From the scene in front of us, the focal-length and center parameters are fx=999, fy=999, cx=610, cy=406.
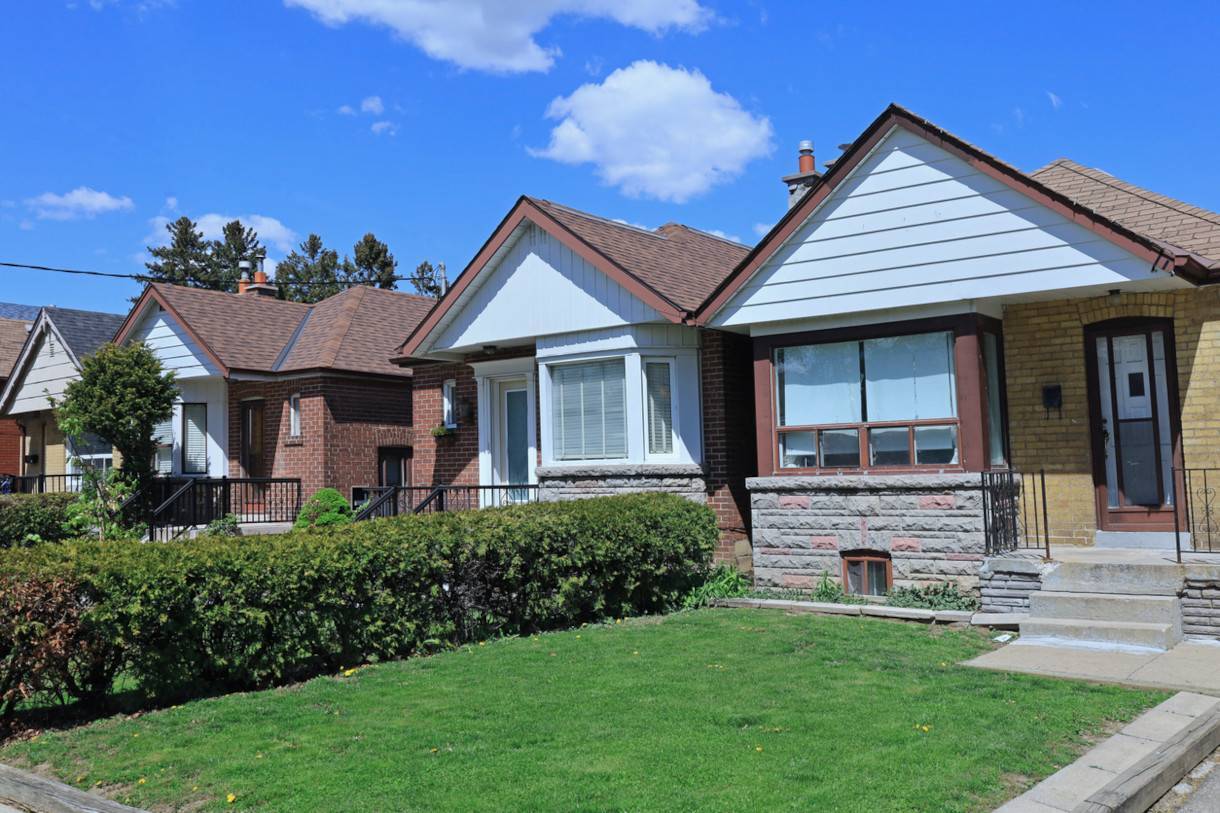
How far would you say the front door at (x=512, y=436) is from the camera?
16.7 metres

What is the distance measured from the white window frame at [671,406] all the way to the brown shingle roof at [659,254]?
0.96 metres

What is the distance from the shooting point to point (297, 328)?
22.0 metres

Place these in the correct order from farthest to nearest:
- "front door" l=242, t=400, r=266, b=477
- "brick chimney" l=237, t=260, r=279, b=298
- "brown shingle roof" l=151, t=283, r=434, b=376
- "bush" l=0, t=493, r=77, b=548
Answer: "brick chimney" l=237, t=260, r=279, b=298
"front door" l=242, t=400, r=266, b=477
"brown shingle roof" l=151, t=283, r=434, b=376
"bush" l=0, t=493, r=77, b=548

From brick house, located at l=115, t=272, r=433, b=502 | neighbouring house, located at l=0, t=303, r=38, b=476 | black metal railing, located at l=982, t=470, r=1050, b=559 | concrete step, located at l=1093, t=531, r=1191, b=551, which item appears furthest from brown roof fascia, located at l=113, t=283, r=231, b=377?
concrete step, located at l=1093, t=531, r=1191, b=551

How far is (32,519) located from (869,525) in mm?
16417

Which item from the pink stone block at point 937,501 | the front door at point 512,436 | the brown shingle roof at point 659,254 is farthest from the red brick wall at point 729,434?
the front door at point 512,436

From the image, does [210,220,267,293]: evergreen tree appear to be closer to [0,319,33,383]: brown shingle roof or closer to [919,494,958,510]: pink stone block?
[0,319,33,383]: brown shingle roof

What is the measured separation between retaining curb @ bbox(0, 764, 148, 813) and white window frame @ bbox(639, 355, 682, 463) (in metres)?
8.92

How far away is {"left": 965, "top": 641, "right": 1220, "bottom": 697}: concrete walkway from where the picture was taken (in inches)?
300

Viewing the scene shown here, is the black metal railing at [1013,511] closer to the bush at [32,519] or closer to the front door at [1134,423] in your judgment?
the front door at [1134,423]

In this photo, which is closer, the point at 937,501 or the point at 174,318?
the point at 937,501

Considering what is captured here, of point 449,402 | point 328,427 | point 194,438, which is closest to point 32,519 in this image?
point 194,438

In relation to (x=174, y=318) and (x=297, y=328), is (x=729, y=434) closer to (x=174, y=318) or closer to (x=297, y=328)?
(x=297, y=328)

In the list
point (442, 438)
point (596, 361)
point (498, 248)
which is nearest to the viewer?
point (596, 361)
